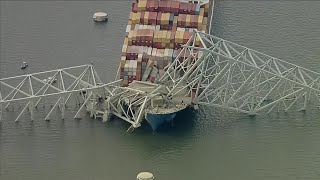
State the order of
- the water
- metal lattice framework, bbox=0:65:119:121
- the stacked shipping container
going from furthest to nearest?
the stacked shipping container → metal lattice framework, bbox=0:65:119:121 → the water

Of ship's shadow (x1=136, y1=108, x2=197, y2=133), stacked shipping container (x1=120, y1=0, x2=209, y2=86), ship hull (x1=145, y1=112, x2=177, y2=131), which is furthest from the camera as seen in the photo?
stacked shipping container (x1=120, y1=0, x2=209, y2=86)

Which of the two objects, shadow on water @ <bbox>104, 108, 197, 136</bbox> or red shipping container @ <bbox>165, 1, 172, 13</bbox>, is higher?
red shipping container @ <bbox>165, 1, 172, 13</bbox>

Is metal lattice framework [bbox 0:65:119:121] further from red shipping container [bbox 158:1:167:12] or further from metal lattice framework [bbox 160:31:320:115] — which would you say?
red shipping container [bbox 158:1:167:12]

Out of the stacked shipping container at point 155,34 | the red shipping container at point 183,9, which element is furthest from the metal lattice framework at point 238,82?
the red shipping container at point 183,9

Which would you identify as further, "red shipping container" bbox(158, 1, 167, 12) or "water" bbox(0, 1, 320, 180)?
"red shipping container" bbox(158, 1, 167, 12)

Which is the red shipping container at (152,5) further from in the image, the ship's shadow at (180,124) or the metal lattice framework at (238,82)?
the ship's shadow at (180,124)

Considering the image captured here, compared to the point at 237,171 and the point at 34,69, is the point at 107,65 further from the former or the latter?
the point at 237,171

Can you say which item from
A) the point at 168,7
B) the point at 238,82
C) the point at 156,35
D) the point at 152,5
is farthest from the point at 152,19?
the point at 238,82

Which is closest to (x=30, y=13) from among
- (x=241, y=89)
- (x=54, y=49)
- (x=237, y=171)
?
(x=54, y=49)

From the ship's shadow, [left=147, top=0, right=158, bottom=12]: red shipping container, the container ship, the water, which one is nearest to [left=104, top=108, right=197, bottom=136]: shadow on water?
the ship's shadow
